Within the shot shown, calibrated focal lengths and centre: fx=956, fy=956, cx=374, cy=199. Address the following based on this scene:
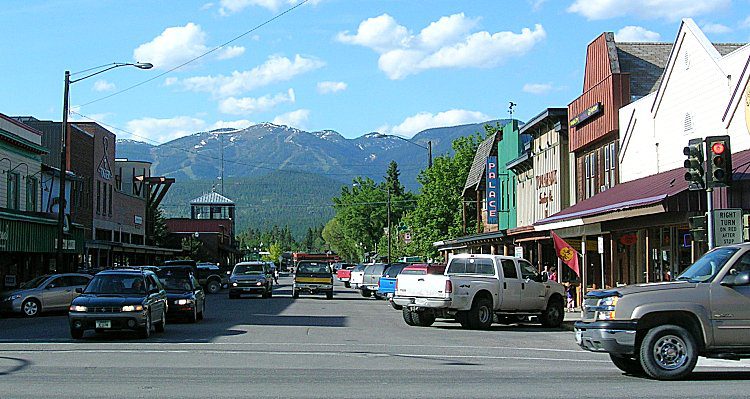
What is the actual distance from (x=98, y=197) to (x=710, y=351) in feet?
178

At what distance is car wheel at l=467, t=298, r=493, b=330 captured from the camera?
Result: 1040 inches

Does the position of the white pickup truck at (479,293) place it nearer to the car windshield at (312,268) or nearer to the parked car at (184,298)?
the parked car at (184,298)

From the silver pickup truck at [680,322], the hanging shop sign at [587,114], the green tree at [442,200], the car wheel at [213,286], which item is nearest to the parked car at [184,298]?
the silver pickup truck at [680,322]

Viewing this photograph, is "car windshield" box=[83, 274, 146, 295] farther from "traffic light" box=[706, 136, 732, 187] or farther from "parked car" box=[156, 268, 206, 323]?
"traffic light" box=[706, 136, 732, 187]

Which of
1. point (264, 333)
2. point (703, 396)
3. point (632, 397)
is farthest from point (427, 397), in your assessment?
point (264, 333)

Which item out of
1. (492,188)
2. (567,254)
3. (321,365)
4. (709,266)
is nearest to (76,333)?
(321,365)

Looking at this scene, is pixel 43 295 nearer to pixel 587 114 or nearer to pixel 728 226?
pixel 587 114

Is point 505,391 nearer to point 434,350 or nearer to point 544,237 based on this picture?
point 434,350

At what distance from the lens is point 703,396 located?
1194cm

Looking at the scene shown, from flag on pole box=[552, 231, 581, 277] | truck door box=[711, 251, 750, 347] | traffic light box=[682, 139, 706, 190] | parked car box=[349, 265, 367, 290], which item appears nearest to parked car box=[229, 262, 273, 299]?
parked car box=[349, 265, 367, 290]

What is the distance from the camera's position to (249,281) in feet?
154

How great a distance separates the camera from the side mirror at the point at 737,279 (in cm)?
1316

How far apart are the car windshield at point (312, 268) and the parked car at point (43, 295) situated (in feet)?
47.2

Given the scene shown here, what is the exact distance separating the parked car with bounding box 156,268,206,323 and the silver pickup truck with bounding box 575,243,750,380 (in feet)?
51.4
